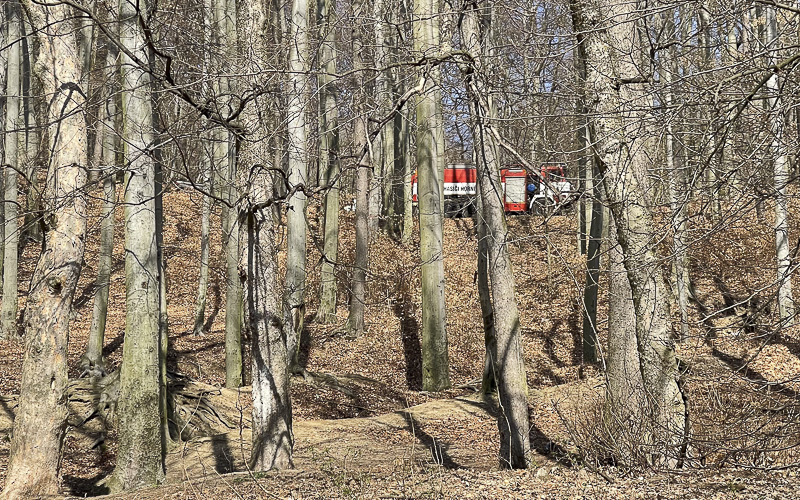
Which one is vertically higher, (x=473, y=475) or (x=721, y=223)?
(x=721, y=223)

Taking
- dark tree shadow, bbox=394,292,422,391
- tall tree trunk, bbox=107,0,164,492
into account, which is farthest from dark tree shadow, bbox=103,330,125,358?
tall tree trunk, bbox=107,0,164,492

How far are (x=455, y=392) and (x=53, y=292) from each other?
331 inches

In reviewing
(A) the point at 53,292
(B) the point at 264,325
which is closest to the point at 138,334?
(A) the point at 53,292

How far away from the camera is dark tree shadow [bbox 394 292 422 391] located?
16.1m

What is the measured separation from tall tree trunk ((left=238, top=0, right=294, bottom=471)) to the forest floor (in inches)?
10.5

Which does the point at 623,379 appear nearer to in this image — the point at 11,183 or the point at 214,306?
the point at 11,183

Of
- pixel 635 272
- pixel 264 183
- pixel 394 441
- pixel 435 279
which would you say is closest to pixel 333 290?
pixel 435 279

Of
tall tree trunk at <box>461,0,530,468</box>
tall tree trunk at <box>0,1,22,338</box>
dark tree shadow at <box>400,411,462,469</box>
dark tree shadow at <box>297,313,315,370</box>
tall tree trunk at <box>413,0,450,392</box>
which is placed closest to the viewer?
tall tree trunk at <box>461,0,530,468</box>

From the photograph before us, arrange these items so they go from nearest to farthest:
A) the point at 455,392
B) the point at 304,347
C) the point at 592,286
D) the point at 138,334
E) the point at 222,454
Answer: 1. the point at 138,334
2. the point at 222,454
3. the point at 592,286
4. the point at 455,392
5. the point at 304,347

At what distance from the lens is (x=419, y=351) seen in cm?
1762

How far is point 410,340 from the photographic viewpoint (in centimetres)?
1830

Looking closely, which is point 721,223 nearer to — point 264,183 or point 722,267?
point 264,183

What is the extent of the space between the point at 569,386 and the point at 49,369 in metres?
8.10

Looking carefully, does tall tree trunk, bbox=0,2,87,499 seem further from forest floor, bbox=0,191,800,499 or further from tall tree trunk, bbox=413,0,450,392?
tall tree trunk, bbox=413,0,450,392
